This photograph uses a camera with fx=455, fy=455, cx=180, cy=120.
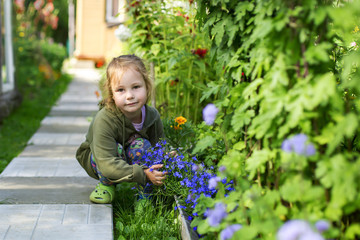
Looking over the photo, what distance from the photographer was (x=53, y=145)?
4.51 meters

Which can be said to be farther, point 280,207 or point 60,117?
point 60,117

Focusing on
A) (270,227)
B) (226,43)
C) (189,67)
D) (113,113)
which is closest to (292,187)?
(270,227)

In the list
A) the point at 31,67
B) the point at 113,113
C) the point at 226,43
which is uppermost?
the point at 226,43

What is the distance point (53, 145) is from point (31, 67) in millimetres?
5220

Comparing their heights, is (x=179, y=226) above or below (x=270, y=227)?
below

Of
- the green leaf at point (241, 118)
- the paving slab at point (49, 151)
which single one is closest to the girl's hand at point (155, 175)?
the green leaf at point (241, 118)

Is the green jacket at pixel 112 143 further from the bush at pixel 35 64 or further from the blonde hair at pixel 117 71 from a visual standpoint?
the bush at pixel 35 64

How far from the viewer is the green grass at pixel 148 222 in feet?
8.23

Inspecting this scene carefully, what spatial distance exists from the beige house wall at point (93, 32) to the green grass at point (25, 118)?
3.71m

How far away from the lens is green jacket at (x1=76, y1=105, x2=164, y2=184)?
2759 millimetres

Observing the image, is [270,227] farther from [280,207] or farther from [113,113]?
[113,113]

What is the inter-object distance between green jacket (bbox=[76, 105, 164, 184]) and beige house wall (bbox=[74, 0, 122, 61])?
9.93 m

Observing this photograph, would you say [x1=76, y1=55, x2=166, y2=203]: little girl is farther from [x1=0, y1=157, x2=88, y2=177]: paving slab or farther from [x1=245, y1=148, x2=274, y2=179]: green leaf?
[x1=245, y1=148, x2=274, y2=179]: green leaf

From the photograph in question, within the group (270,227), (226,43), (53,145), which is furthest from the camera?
(53,145)
